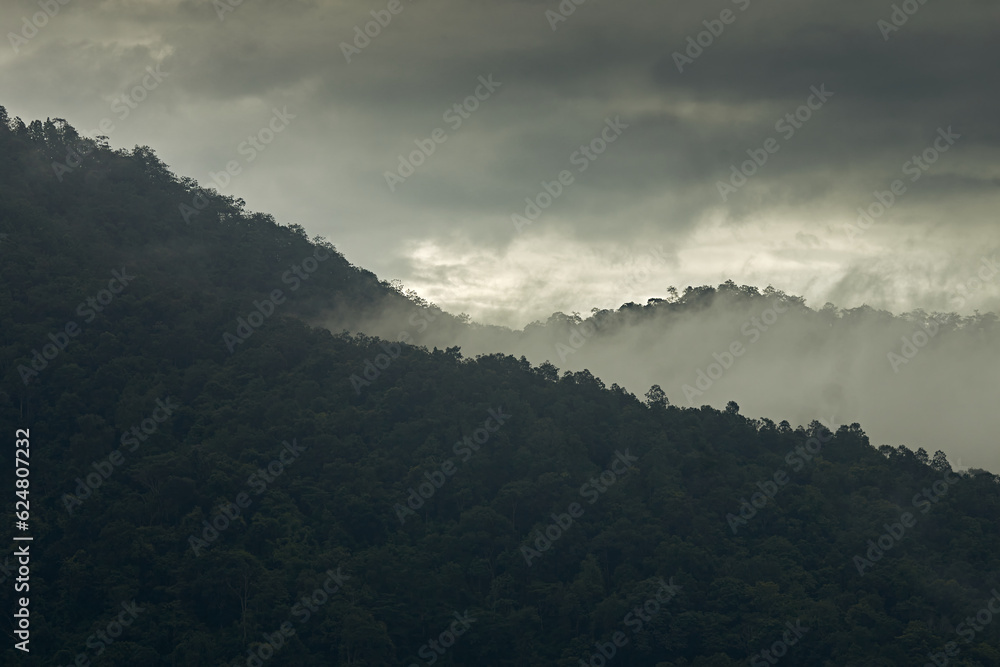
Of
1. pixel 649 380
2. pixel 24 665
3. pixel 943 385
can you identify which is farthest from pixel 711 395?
pixel 24 665

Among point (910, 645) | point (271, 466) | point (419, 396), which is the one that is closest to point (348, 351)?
point (419, 396)

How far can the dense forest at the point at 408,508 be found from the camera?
Answer: 1857 inches

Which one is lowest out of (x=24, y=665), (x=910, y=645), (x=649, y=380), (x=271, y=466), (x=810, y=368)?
(x=24, y=665)

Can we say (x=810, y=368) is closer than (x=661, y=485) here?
No

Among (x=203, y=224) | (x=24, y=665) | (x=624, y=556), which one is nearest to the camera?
(x=24, y=665)

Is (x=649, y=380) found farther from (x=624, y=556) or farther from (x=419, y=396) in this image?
(x=624, y=556)

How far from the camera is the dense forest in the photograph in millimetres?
47156

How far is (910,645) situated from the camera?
46.4 meters

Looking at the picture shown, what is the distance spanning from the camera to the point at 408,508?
55531mm

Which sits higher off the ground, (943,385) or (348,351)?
(943,385)

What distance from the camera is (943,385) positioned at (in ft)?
358

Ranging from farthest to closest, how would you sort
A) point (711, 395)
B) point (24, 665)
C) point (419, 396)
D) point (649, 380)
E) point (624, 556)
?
point (711, 395) < point (649, 380) < point (419, 396) < point (624, 556) < point (24, 665)

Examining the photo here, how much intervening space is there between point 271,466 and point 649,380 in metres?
49.0

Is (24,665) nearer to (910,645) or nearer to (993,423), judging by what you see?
(910,645)
